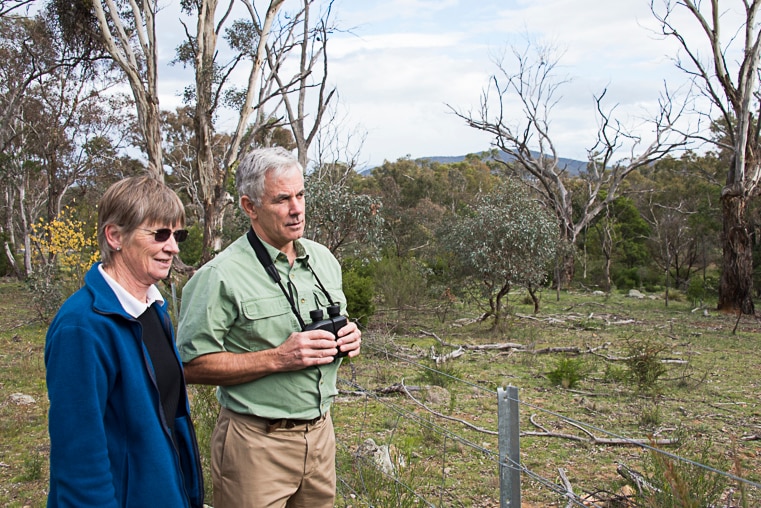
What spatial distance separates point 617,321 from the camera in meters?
13.3

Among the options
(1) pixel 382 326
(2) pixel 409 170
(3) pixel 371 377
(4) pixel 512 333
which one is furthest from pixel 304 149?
(2) pixel 409 170

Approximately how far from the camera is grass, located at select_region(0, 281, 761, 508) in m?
4.12

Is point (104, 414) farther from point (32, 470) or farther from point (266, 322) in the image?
point (32, 470)

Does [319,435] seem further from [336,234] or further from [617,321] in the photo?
[617,321]

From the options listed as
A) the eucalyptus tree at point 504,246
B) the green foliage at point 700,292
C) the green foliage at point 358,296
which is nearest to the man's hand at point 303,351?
the green foliage at point 358,296

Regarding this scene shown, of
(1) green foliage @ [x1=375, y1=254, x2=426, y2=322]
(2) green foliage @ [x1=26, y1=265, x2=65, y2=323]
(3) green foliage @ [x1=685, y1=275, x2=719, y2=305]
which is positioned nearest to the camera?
(2) green foliage @ [x1=26, y1=265, x2=65, y2=323]

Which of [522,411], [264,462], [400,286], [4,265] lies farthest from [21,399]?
[4,265]

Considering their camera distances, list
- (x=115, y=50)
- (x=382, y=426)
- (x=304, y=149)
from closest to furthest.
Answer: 1. (x=382, y=426)
2. (x=115, y=50)
3. (x=304, y=149)

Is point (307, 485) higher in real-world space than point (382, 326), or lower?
higher

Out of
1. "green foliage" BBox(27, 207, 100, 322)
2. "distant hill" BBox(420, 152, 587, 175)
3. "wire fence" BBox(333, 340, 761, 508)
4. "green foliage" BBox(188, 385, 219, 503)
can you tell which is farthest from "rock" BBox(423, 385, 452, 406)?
"distant hill" BBox(420, 152, 587, 175)

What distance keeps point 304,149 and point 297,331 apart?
1445 cm

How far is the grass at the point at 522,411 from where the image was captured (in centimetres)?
412

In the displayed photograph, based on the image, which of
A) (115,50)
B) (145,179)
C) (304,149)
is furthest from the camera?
(304,149)

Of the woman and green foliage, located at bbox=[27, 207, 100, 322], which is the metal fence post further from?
green foliage, located at bbox=[27, 207, 100, 322]
